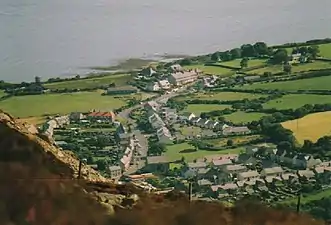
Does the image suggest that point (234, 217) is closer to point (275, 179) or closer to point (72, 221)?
point (72, 221)

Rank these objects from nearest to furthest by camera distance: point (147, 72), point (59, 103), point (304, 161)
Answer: point (304, 161) < point (59, 103) < point (147, 72)

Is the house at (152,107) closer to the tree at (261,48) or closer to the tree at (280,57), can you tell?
the tree at (280,57)

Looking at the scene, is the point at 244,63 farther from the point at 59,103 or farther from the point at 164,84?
the point at 59,103

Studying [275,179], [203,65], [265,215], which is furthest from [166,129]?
[265,215]

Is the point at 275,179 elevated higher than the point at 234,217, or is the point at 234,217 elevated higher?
the point at 234,217

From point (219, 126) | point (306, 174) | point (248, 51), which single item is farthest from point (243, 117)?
point (248, 51)

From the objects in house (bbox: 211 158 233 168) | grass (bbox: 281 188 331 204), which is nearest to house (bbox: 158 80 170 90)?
house (bbox: 211 158 233 168)

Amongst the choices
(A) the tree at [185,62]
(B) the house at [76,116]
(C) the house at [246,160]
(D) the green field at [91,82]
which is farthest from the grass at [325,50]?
(C) the house at [246,160]
